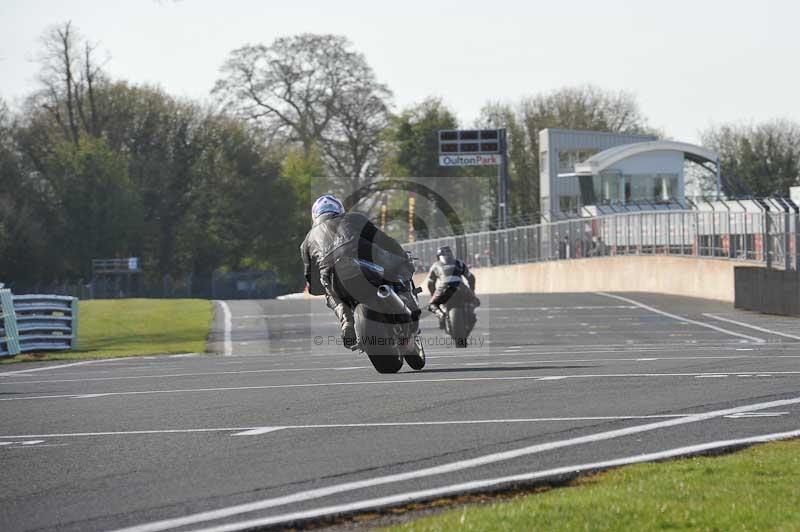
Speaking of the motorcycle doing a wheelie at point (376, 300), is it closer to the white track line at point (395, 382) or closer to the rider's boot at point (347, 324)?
the rider's boot at point (347, 324)

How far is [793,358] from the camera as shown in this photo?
56.1 ft

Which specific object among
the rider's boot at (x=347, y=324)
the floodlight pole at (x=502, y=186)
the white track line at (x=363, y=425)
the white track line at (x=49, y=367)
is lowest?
the white track line at (x=49, y=367)

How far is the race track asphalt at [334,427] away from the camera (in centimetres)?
816

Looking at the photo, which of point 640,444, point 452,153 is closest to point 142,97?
point 452,153

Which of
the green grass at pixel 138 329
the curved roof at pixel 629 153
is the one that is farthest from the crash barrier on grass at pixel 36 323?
the curved roof at pixel 629 153

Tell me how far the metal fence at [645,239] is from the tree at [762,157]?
950 inches

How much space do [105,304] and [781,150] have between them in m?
51.2

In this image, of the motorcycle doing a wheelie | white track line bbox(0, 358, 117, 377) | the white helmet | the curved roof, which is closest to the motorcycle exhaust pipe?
the motorcycle doing a wheelie

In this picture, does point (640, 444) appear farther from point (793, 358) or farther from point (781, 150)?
point (781, 150)

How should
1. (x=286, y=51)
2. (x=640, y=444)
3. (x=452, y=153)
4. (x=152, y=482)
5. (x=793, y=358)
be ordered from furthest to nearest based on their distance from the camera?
(x=286, y=51)
(x=452, y=153)
(x=793, y=358)
(x=640, y=444)
(x=152, y=482)

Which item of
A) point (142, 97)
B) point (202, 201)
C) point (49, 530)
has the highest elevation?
point (142, 97)

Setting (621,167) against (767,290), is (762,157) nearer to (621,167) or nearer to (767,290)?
(621,167)

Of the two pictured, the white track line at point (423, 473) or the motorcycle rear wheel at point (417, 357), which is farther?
the motorcycle rear wheel at point (417, 357)

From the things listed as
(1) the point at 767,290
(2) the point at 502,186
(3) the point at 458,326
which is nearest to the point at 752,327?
(1) the point at 767,290
